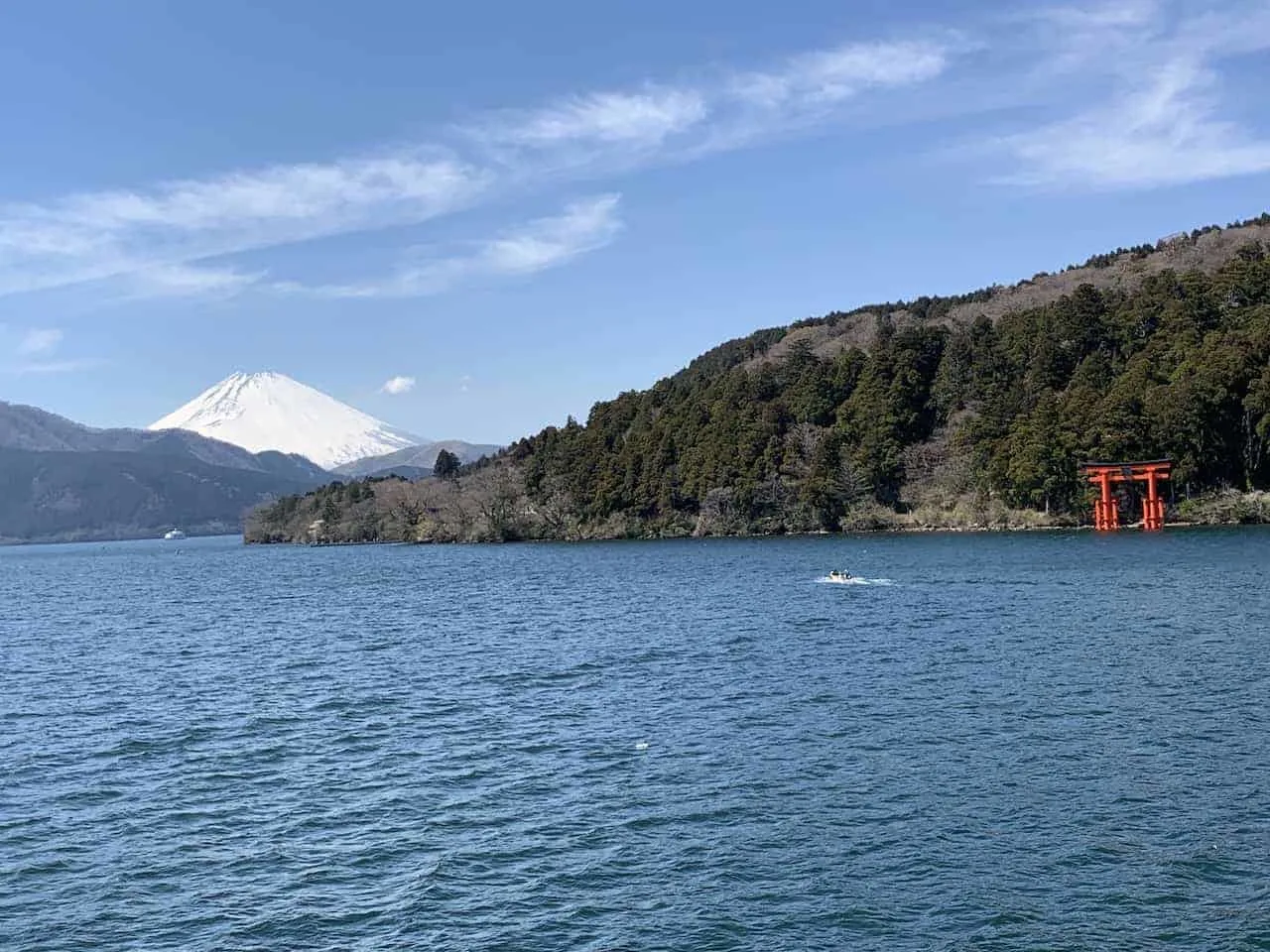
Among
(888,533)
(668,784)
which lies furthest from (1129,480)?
(668,784)

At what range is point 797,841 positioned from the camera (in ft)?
55.2

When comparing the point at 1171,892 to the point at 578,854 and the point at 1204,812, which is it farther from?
the point at 578,854

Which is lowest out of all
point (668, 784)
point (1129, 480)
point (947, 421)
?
point (668, 784)

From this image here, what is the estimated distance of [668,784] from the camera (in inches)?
794

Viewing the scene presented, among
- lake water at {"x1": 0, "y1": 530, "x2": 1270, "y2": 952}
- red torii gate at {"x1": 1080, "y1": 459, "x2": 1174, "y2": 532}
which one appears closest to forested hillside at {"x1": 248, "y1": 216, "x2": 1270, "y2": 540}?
red torii gate at {"x1": 1080, "y1": 459, "x2": 1174, "y2": 532}

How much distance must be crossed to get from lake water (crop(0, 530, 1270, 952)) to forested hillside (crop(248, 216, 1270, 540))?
153 feet

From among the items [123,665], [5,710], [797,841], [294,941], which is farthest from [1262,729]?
[123,665]

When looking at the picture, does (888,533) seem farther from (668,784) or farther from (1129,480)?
(668,784)

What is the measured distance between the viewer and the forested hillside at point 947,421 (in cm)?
8569

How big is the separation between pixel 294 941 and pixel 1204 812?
43.2ft

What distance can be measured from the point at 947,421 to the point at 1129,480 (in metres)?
24.9

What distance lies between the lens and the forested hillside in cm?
8569

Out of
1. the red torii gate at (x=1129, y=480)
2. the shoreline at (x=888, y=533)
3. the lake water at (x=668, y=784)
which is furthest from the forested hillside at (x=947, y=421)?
the lake water at (x=668, y=784)

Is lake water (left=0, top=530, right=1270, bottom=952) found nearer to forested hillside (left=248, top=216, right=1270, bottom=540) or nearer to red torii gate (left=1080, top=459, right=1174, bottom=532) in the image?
red torii gate (left=1080, top=459, right=1174, bottom=532)
